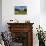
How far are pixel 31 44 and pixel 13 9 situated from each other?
1622mm

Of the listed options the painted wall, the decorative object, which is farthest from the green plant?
the painted wall

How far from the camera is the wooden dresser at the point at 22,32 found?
6078 mm

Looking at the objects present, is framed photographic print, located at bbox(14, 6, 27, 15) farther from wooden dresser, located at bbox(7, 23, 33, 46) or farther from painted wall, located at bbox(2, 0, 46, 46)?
wooden dresser, located at bbox(7, 23, 33, 46)

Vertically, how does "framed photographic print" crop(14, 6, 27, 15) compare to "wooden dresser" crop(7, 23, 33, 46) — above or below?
above

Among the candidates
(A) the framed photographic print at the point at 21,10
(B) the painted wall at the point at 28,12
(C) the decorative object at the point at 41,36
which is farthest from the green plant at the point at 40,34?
(A) the framed photographic print at the point at 21,10

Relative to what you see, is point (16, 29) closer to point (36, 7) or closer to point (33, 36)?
point (33, 36)

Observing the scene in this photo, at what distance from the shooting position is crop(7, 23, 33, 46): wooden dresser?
608 cm

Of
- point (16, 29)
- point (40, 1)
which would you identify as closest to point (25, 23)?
point (16, 29)

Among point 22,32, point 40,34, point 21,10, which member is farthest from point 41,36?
point 21,10

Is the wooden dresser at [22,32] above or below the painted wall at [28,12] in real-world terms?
below

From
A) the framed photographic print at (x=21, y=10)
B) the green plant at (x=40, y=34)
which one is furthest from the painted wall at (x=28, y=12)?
the green plant at (x=40, y=34)

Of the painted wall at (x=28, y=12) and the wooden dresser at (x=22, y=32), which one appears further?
the painted wall at (x=28, y=12)

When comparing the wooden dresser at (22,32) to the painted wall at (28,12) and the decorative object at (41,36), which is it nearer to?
the painted wall at (28,12)

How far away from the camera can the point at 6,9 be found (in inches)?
246
